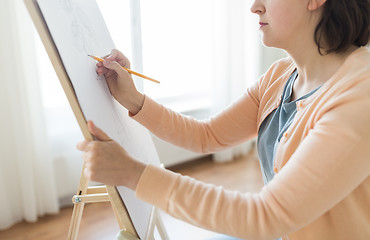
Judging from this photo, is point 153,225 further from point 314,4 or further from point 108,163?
point 314,4

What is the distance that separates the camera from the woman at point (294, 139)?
25.2 inches

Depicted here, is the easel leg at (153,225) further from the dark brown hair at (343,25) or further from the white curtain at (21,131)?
the white curtain at (21,131)

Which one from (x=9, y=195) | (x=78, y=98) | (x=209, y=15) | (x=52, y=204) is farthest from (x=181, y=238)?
(x=209, y=15)

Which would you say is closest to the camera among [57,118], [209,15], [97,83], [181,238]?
[97,83]

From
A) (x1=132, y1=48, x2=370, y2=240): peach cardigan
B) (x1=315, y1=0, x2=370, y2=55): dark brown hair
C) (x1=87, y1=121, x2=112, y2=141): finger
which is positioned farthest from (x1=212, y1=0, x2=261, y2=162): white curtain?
(x1=87, y1=121, x2=112, y2=141): finger

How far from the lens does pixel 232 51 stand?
9.30 ft

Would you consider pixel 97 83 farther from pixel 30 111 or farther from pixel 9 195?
pixel 9 195

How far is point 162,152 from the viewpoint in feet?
8.84

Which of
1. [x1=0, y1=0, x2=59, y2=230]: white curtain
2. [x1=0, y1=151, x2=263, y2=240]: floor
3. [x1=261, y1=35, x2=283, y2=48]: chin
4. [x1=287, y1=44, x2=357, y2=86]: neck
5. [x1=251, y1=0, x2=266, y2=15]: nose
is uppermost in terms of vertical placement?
[x1=251, y1=0, x2=266, y2=15]: nose

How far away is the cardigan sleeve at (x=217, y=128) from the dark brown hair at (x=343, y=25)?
12.0 inches

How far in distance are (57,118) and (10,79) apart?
36cm

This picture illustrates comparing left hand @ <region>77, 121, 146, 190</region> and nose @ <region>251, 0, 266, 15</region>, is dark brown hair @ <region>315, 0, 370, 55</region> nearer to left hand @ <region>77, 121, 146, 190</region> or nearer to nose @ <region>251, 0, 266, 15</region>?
nose @ <region>251, 0, 266, 15</region>

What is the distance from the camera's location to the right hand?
0.87m

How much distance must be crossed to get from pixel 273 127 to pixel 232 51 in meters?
1.97
